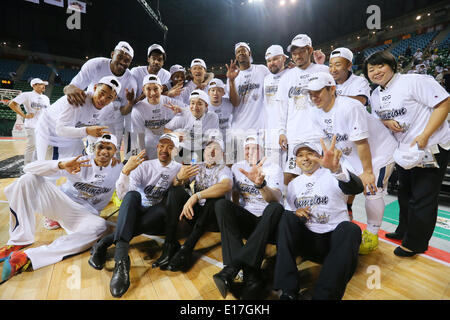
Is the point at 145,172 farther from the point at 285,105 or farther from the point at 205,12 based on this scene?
the point at 205,12

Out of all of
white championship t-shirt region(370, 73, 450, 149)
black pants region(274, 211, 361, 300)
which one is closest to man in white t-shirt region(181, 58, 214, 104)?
white championship t-shirt region(370, 73, 450, 149)

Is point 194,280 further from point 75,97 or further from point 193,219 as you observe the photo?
point 75,97

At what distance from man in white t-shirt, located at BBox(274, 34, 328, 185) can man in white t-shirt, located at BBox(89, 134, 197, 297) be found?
1281mm

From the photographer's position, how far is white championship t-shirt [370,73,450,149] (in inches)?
82.7

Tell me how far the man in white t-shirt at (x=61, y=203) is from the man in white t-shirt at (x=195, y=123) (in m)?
1.08

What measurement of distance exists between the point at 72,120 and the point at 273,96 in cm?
282

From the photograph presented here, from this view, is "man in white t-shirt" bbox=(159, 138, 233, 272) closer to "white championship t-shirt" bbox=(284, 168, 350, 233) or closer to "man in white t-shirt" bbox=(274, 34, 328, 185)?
"white championship t-shirt" bbox=(284, 168, 350, 233)

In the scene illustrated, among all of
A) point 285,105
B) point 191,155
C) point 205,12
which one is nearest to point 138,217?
point 191,155

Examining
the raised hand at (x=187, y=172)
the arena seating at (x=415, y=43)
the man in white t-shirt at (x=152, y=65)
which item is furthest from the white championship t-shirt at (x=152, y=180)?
the arena seating at (x=415, y=43)

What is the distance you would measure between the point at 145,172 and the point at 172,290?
1302 millimetres

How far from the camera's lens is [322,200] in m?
1.97

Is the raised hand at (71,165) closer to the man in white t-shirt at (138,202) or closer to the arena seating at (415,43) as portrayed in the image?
the man in white t-shirt at (138,202)

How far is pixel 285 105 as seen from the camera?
305cm

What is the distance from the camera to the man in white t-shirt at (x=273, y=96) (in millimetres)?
3195
